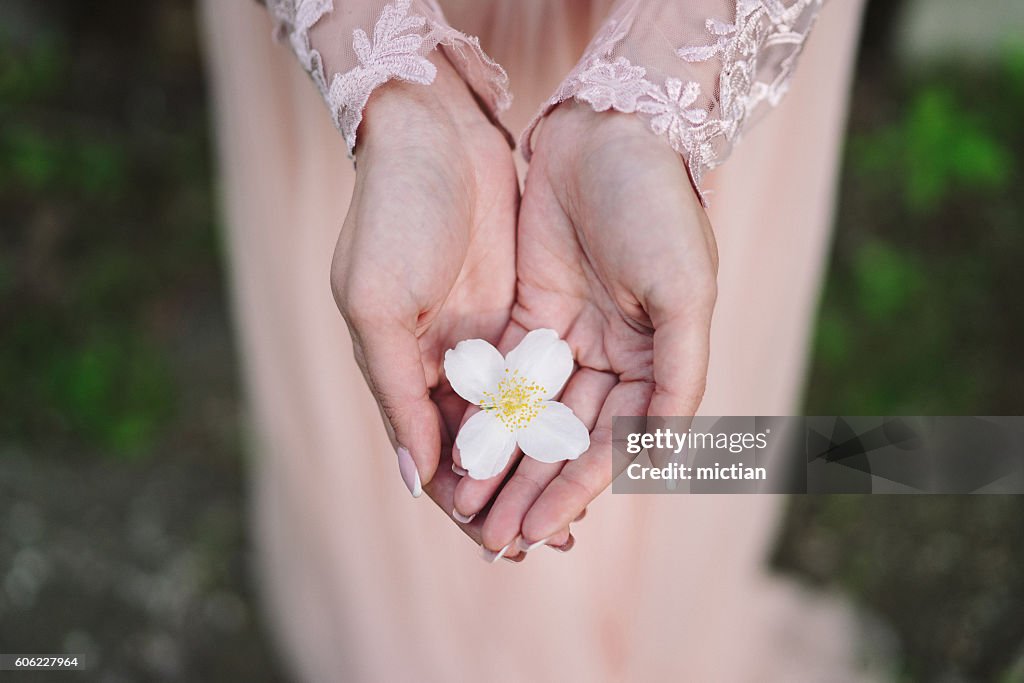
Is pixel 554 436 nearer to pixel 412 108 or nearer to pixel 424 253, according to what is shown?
pixel 424 253

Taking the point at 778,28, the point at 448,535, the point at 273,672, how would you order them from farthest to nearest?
1. the point at 273,672
2. the point at 448,535
3. the point at 778,28

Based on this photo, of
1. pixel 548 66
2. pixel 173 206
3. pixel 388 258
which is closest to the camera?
pixel 388 258

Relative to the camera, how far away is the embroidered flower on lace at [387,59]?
34.6 inches

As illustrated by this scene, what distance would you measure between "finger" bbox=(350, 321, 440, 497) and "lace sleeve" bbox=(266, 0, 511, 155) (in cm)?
23

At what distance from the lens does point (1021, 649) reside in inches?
72.5

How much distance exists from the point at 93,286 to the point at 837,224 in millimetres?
1991

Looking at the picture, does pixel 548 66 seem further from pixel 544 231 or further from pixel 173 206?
pixel 173 206

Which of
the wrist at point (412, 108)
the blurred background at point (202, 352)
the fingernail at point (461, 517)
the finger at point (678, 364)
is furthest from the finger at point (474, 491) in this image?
the blurred background at point (202, 352)

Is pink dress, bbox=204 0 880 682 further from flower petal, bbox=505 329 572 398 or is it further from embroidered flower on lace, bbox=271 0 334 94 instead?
flower petal, bbox=505 329 572 398

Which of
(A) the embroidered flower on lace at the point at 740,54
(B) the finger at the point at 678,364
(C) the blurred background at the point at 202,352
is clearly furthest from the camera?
(C) the blurred background at the point at 202,352

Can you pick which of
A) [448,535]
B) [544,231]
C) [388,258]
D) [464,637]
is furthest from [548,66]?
[464,637]

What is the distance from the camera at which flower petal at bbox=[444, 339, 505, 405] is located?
2.88 feet

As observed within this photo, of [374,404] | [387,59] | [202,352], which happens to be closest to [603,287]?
[387,59]

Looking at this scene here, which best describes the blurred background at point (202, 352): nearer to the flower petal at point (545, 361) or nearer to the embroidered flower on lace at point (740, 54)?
the embroidered flower on lace at point (740, 54)
